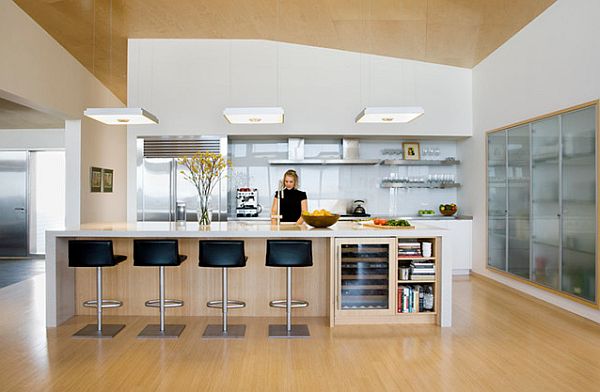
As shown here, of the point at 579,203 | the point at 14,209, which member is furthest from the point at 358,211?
the point at 14,209

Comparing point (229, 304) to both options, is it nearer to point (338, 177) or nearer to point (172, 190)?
point (172, 190)

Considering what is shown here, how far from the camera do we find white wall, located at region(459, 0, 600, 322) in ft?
14.8

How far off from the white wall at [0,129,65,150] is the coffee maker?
13.5 ft

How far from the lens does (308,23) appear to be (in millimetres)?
6055

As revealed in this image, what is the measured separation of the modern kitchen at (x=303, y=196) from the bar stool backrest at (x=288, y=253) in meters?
0.02

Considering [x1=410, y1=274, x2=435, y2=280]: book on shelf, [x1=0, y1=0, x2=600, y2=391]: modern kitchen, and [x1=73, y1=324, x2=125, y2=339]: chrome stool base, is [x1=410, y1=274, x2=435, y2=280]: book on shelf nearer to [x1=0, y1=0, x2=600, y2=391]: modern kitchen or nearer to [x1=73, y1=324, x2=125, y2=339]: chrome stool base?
[x1=0, y1=0, x2=600, y2=391]: modern kitchen

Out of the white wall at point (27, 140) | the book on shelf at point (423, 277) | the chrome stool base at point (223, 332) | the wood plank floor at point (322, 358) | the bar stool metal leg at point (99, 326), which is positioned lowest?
the wood plank floor at point (322, 358)

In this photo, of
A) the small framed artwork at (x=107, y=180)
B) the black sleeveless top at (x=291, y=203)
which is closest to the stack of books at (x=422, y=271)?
the black sleeveless top at (x=291, y=203)

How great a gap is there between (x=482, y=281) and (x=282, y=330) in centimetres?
366

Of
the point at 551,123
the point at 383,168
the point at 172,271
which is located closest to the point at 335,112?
the point at 383,168

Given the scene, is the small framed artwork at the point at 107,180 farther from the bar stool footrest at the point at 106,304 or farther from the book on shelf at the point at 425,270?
the book on shelf at the point at 425,270

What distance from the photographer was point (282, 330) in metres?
4.20

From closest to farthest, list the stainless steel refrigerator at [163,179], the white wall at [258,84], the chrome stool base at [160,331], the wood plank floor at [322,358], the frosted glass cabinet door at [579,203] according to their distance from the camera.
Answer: the wood plank floor at [322,358], the chrome stool base at [160,331], the frosted glass cabinet door at [579,203], the white wall at [258,84], the stainless steel refrigerator at [163,179]

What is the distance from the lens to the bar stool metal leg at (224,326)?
4.06 metres
